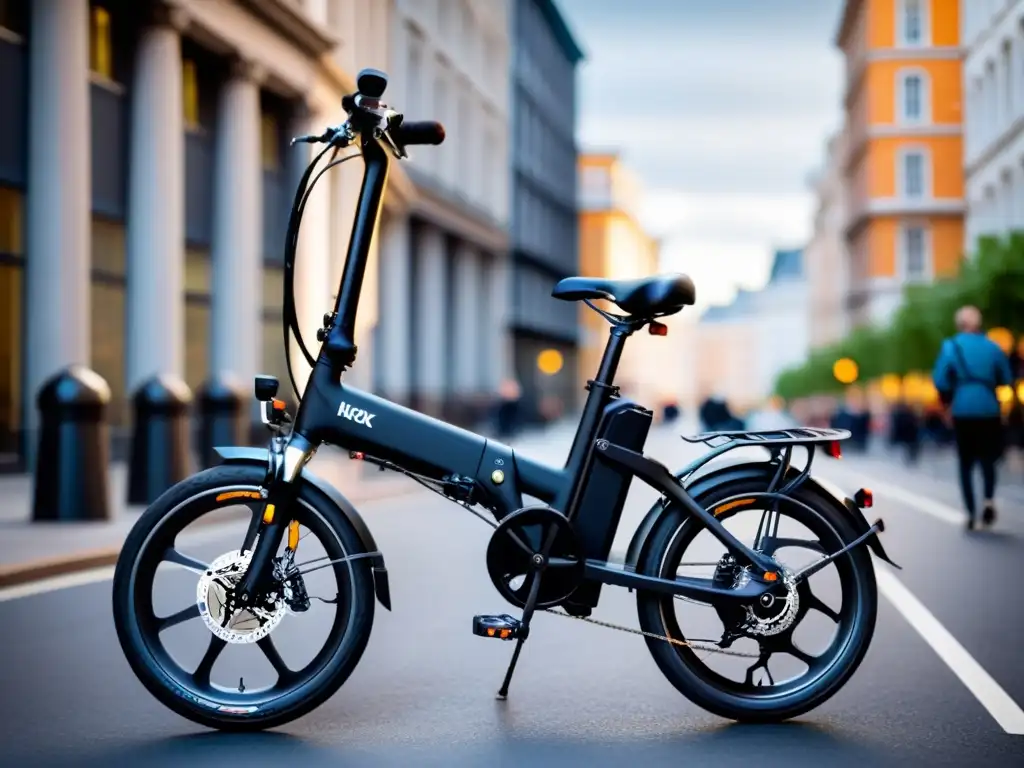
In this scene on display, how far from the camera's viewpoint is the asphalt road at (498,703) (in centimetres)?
468

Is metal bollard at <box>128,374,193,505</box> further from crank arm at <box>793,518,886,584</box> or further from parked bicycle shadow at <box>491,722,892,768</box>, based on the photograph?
crank arm at <box>793,518,886,584</box>

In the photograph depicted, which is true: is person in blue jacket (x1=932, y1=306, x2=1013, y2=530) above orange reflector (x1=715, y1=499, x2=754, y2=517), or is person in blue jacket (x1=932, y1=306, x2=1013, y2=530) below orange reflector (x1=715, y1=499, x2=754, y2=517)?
above

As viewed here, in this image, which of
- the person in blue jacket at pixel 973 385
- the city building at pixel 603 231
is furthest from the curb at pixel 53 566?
the city building at pixel 603 231

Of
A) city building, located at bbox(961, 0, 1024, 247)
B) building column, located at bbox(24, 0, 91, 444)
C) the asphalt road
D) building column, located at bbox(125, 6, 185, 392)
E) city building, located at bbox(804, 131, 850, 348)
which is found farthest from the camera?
city building, located at bbox(804, 131, 850, 348)

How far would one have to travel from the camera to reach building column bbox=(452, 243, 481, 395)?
51.5 metres

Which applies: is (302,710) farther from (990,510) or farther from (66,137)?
(66,137)

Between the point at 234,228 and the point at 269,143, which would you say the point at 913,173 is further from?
the point at 234,228

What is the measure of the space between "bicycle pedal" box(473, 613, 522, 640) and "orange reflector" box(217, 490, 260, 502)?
0.78 metres

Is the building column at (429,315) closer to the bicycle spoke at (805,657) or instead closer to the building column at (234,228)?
the building column at (234,228)

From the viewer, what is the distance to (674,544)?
16.4 ft

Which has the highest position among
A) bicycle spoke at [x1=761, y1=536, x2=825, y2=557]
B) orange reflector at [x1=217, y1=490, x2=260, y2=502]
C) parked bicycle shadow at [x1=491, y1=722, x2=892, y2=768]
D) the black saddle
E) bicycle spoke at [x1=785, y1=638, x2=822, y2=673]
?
the black saddle

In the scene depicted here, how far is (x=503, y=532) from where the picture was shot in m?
4.88

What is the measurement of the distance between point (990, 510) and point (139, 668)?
10.0 meters

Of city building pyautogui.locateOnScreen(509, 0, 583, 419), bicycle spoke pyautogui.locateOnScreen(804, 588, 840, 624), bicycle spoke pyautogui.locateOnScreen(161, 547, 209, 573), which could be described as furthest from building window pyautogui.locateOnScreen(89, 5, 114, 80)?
city building pyautogui.locateOnScreen(509, 0, 583, 419)
